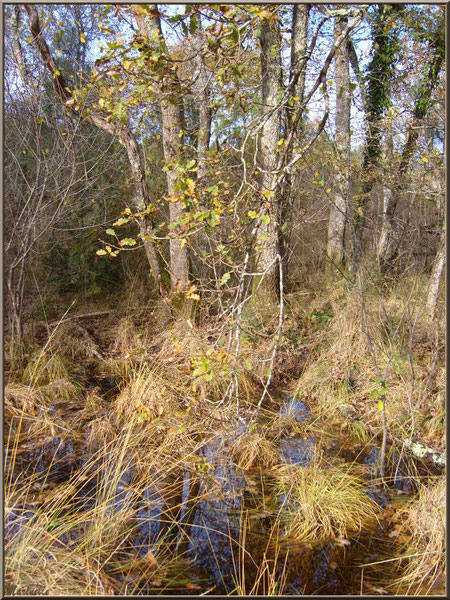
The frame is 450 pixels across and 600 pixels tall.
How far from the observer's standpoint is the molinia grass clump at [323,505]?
3176 millimetres

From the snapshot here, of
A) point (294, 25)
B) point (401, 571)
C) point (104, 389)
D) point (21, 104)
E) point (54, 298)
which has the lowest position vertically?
point (401, 571)

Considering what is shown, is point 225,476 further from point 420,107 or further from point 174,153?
point 420,107

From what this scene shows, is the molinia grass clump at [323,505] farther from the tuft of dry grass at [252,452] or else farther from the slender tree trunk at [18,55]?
the slender tree trunk at [18,55]

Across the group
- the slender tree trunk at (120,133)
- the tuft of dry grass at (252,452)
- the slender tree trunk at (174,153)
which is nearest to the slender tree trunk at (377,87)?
the slender tree trunk at (174,153)

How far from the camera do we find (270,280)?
6.58m

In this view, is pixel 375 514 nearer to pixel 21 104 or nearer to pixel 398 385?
pixel 398 385

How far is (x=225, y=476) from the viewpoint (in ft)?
12.3

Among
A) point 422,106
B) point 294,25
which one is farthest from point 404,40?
point 294,25

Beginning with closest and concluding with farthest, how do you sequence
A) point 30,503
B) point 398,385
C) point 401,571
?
point 401,571 → point 30,503 → point 398,385

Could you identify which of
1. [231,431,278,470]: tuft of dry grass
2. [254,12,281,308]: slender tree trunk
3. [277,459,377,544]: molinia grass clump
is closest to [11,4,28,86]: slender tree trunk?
[254,12,281,308]: slender tree trunk

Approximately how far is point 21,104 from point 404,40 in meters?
5.55

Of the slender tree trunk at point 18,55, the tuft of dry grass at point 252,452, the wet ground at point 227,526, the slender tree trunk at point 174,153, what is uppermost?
the slender tree trunk at point 18,55

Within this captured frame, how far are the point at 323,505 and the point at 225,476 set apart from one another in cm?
81

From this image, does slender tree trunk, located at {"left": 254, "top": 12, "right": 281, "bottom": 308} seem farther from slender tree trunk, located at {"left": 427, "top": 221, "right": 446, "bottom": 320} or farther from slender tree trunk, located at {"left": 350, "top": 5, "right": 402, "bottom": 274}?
slender tree trunk, located at {"left": 427, "top": 221, "right": 446, "bottom": 320}
